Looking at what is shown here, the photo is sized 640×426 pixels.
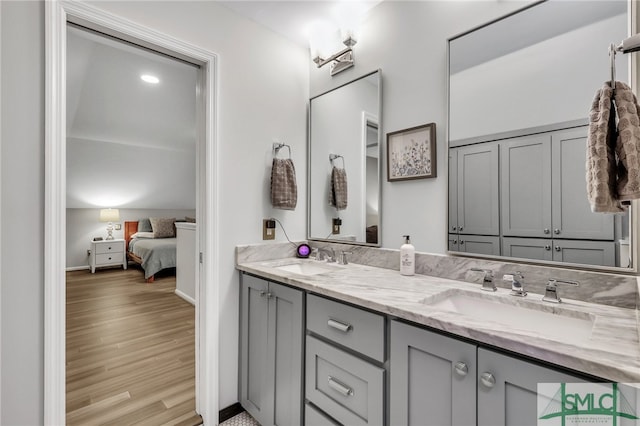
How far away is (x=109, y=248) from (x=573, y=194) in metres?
6.83

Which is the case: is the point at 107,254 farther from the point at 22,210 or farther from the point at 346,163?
the point at 346,163

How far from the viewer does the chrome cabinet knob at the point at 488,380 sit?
80 cm

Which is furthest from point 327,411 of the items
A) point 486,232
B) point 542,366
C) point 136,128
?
point 136,128

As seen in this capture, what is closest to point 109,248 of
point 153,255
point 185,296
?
point 153,255

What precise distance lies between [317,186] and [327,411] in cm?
137

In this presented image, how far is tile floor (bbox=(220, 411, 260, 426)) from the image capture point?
1698mm

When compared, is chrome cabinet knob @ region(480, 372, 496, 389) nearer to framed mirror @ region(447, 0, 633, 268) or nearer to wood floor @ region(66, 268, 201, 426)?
framed mirror @ region(447, 0, 633, 268)

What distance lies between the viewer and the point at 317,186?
216 cm

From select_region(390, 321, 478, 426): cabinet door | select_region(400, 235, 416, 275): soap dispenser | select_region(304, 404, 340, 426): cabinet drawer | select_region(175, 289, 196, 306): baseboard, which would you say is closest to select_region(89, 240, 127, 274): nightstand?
select_region(175, 289, 196, 306): baseboard

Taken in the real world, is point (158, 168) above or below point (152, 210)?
above

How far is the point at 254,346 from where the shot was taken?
170cm

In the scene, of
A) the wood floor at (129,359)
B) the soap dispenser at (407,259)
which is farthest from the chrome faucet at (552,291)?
the wood floor at (129,359)

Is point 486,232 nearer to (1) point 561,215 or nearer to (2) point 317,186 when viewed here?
(1) point 561,215

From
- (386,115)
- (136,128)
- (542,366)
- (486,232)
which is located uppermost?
(136,128)
